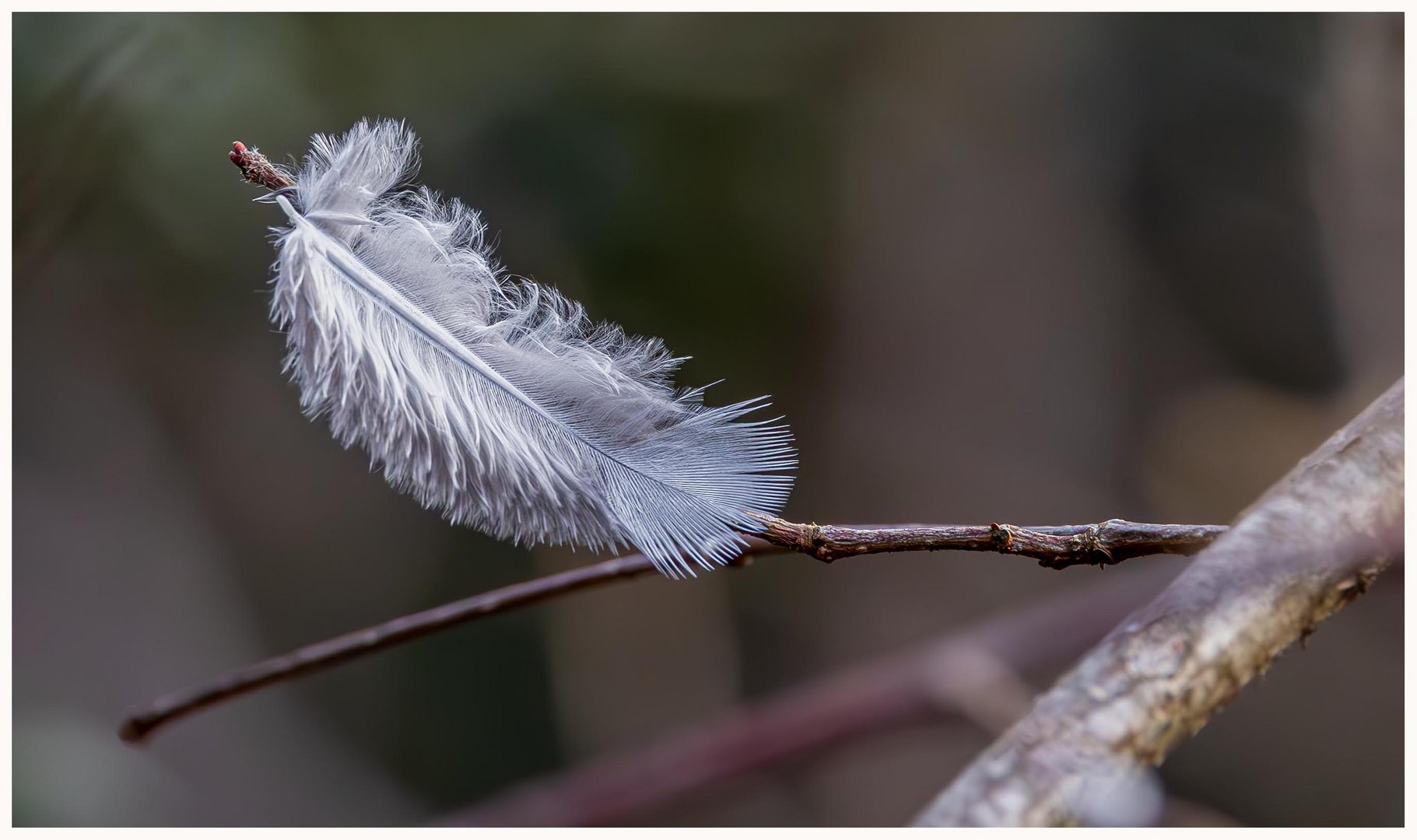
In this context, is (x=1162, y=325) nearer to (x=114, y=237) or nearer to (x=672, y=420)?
(x=672, y=420)

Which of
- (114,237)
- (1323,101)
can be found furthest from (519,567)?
(1323,101)

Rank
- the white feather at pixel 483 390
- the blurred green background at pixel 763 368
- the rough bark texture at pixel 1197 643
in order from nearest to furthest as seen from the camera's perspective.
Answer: the rough bark texture at pixel 1197 643 < the white feather at pixel 483 390 < the blurred green background at pixel 763 368

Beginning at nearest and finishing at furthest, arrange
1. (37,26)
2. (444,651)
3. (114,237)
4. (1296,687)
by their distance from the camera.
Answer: (37,26) < (114,237) < (1296,687) < (444,651)

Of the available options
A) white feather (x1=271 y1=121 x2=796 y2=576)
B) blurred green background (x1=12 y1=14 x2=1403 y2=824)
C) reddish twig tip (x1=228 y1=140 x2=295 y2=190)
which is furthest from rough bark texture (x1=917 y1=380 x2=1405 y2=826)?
blurred green background (x1=12 y1=14 x2=1403 y2=824)

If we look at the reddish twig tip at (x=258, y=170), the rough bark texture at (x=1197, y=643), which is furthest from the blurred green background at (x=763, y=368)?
the rough bark texture at (x=1197, y=643)

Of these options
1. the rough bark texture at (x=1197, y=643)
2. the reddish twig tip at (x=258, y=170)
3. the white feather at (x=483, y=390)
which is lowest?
the rough bark texture at (x=1197, y=643)

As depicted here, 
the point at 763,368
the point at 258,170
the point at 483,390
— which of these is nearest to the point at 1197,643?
the point at 483,390

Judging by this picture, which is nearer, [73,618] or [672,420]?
[672,420]

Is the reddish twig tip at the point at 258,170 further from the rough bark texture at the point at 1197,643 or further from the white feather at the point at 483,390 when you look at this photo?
the rough bark texture at the point at 1197,643
